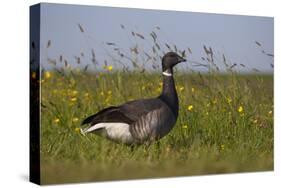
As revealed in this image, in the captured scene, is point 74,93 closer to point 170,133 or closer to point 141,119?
point 141,119

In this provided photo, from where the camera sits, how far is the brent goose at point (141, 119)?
27.8ft

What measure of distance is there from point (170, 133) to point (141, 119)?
0.50 m

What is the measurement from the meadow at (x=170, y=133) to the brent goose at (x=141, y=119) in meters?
0.08

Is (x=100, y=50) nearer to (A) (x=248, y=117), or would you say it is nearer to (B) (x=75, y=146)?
(B) (x=75, y=146)

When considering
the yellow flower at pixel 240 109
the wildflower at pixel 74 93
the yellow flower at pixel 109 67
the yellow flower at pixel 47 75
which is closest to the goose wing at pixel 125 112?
the wildflower at pixel 74 93

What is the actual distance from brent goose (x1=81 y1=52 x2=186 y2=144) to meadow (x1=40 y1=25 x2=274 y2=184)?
0.27 feet

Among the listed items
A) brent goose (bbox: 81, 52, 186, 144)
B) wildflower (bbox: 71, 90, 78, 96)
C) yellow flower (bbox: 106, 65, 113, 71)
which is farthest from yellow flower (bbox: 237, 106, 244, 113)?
wildflower (bbox: 71, 90, 78, 96)

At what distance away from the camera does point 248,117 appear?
9.59 meters

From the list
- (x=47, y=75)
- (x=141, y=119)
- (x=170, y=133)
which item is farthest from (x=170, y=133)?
(x=47, y=75)

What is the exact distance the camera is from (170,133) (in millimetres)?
8930

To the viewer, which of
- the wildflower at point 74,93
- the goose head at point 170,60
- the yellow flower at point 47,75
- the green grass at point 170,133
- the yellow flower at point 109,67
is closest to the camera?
the yellow flower at point 47,75

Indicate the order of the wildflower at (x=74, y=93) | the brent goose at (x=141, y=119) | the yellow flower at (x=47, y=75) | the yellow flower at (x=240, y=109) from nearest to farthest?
the yellow flower at (x=47, y=75)
the brent goose at (x=141, y=119)
the wildflower at (x=74, y=93)
the yellow flower at (x=240, y=109)

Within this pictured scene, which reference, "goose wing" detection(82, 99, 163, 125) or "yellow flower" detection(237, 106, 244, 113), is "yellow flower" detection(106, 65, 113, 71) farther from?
"yellow flower" detection(237, 106, 244, 113)

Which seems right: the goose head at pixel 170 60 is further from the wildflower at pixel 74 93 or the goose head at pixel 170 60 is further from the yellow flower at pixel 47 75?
the yellow flower at pixel 47 75
